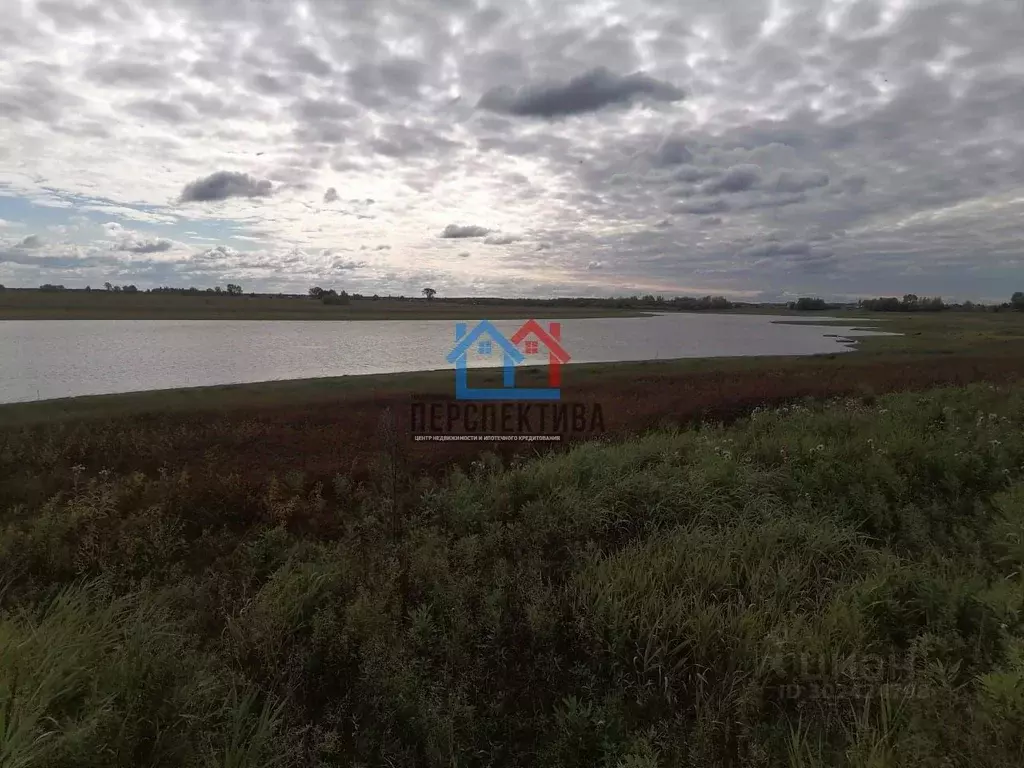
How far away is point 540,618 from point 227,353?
38243mm

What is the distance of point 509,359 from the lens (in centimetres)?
3634

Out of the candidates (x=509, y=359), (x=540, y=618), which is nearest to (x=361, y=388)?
(x=509, y=359)

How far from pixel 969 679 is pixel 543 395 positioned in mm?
14913

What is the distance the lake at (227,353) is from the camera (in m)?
25.8

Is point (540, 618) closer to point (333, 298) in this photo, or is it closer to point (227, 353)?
point (227, 353)

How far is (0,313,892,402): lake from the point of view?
25812mm

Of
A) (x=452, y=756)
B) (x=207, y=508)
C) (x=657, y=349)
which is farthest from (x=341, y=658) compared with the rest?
(x=657, y=349)

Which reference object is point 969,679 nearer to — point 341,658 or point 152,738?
point 341,658

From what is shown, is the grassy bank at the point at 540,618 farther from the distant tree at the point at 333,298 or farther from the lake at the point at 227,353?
the distant tree at the point at 333,298

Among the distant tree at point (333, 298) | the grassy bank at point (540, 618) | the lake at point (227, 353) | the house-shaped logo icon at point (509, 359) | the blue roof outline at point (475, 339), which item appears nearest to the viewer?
the grassy bank at point (540, 618)

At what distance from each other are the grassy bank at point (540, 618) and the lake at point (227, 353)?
64.8 feet

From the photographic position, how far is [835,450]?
27.7ft

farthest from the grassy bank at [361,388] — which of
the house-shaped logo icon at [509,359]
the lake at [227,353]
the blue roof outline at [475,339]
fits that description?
the blue roof outline at [475,339]

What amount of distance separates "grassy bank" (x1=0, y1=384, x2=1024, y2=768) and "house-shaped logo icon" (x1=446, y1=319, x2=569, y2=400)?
35.0ft
